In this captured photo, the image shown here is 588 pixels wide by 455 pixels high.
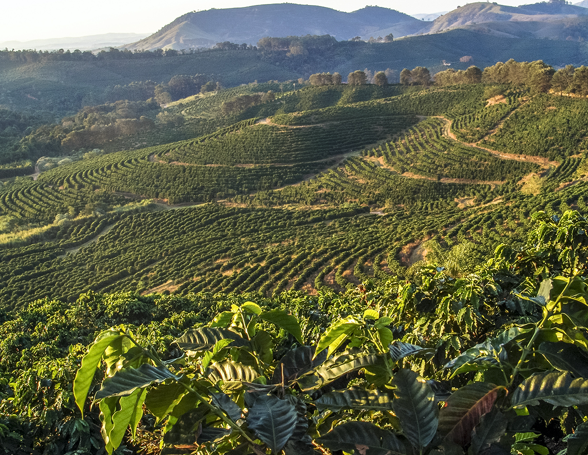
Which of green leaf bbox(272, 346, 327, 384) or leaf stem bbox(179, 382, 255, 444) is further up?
leaf stem bbox(179, 382, 255, 444)

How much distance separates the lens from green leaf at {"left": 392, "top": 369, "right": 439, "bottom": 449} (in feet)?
4.74

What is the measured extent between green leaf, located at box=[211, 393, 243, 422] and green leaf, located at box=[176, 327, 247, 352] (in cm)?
33

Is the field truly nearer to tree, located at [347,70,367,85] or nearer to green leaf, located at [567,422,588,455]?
green leaf, located at [567,422,588,455]

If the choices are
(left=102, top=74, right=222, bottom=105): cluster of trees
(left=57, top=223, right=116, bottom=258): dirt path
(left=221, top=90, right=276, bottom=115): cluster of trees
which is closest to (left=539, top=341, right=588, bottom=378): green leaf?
(left=57, top=223, right=116, bottom=258): dirt path

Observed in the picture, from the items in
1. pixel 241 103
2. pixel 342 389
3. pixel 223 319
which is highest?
pixel 241 103

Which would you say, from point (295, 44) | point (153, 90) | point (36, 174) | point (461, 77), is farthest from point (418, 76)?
point (295, 44)

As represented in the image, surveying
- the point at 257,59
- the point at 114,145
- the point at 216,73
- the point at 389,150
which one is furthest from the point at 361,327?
the point at 257,59

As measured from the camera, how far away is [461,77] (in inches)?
2768

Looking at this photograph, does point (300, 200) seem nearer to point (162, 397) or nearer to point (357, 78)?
point (162, 397)

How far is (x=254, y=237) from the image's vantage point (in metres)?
34.8

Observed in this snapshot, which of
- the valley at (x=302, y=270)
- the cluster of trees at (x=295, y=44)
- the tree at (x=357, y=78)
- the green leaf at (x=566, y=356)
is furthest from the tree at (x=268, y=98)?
the cluster of trees at (x=295, y=44)

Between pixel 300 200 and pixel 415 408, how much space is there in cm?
4296

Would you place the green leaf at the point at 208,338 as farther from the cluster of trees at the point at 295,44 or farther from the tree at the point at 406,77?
the cluster of trees at the point at 295,44

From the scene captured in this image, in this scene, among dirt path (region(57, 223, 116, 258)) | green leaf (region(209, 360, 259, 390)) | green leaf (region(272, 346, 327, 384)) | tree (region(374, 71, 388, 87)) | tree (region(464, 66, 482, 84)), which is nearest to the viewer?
green leaf (region(209, 360, 259, 390))
